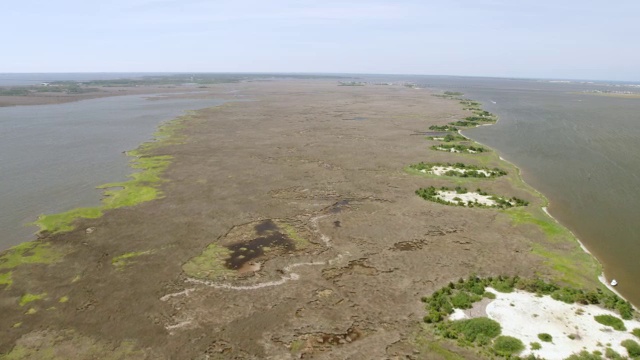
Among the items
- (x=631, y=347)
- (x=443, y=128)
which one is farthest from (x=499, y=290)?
(x=443, y=128)

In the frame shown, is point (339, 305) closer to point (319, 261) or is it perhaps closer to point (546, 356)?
point (319, 261)

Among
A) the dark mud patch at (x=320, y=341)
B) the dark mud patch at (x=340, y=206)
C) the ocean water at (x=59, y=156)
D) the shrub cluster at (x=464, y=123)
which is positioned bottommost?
the dark mud patch at (x=320, y=341)

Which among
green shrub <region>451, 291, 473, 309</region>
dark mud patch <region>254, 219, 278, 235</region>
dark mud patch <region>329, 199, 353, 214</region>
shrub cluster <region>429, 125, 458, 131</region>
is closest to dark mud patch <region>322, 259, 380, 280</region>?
green shrub <region>451, 291, 473, 309</region>

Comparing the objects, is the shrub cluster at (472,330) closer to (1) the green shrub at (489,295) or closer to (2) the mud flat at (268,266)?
(2) the mud flat at (268,266)

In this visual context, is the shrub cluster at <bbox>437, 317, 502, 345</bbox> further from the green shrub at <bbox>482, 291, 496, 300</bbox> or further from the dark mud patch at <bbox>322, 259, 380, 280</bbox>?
the dark mud patch at <bbox>322, 259, 380, 280</bbox>

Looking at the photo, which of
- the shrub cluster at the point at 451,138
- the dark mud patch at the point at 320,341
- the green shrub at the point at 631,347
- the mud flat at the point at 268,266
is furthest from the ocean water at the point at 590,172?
the dark mud patch at the point at 320,341

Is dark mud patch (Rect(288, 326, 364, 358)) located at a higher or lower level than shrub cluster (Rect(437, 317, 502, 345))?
lower

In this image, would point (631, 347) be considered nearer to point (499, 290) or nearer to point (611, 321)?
point (611, 321)
